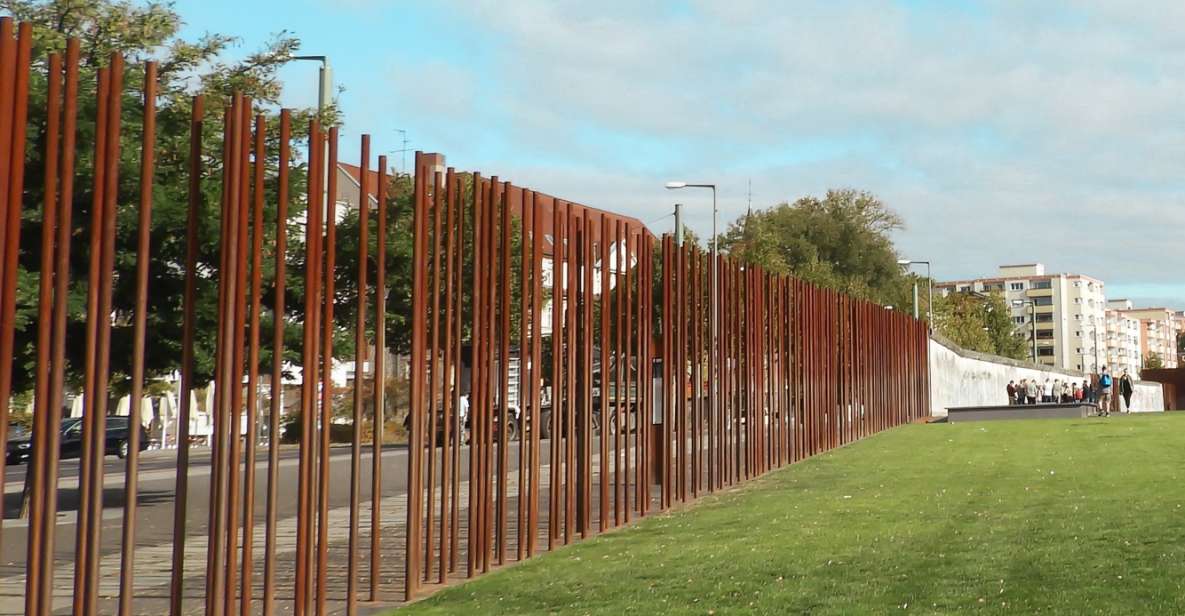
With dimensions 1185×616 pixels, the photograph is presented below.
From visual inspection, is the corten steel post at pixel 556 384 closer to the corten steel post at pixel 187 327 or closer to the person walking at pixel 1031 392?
the corten steel post at pixel 187 327

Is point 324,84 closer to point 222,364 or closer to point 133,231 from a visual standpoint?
point 133,231

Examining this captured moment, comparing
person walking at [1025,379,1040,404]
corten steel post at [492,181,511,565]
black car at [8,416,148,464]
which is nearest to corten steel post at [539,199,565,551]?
corten steel post at [492,181,511,565]

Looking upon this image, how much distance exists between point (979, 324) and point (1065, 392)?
3335 centimetres

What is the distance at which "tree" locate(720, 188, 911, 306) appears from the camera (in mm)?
79875

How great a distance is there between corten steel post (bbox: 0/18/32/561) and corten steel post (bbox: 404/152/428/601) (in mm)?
3124

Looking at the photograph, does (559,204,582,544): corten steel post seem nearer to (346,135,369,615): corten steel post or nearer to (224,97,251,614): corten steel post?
(346,135,369,615): corten steel post

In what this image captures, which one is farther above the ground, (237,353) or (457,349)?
(457,349)

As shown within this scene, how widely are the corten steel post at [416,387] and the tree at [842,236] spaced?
70.0 metres

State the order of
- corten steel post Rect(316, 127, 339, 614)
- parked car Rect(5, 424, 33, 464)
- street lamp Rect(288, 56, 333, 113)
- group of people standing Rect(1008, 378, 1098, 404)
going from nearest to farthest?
corten steel post Rect(316, 127, 339, 614), street lamp Rect(288, 56, 333, 113), parked car Rect(5, 424, 33, 464), group of people standing Rect(1008, 378, 1098, 404)

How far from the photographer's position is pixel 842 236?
81562mm

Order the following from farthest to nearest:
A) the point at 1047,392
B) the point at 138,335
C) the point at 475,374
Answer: the point at 1047,392 → the point at 475,374 → the point at 138,335

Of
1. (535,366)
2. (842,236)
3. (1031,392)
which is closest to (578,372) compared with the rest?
(535,366)

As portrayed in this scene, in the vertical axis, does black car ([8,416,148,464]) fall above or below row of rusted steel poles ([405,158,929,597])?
below

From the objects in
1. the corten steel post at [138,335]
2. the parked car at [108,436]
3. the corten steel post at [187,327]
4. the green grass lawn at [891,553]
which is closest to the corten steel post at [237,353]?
the corten steel post at [187,327]
